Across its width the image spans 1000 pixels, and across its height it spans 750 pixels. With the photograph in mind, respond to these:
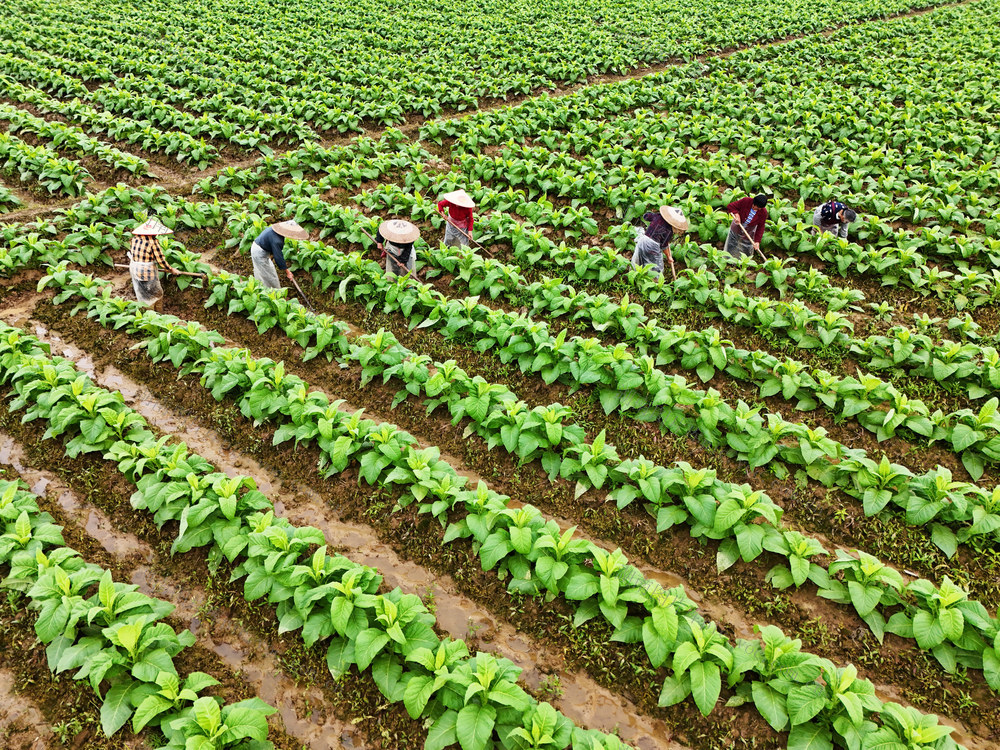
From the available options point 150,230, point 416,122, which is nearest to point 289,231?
point 150,230

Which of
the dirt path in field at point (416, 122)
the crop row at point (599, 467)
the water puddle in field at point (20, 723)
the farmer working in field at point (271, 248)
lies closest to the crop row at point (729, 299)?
the farmer working in field at point (271, 248)

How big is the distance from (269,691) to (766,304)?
7.03m

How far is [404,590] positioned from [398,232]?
196 inches

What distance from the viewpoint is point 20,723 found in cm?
374

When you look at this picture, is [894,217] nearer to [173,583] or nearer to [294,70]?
[173,583]

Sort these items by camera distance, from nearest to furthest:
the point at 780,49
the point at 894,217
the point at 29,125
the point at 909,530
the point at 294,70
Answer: the point at 909,530, the point at 894,217, the point at 29,125, the point at 294,70, the point at 780,49

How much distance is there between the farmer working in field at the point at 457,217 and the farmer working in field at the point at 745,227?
13.6 ft

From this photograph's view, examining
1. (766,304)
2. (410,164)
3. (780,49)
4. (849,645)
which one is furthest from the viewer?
(780,49)

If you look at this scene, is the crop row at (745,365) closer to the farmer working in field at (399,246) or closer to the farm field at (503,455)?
the farm field at (503,455)

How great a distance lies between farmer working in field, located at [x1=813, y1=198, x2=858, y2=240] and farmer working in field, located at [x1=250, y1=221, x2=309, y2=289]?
27.1 ft

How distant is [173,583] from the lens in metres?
4.62

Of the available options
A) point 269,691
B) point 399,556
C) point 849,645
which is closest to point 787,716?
point 849,645

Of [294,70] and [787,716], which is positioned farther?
[294,70]

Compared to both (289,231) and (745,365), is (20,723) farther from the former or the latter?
(745,365)
